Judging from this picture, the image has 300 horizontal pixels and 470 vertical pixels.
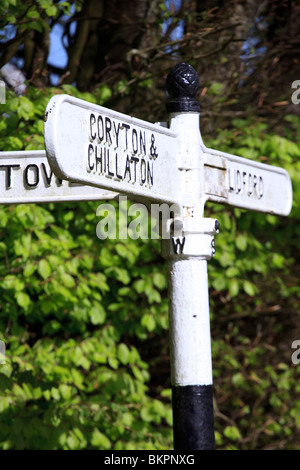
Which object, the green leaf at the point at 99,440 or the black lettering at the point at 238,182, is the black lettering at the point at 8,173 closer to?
the black lettering at the point at 238,182

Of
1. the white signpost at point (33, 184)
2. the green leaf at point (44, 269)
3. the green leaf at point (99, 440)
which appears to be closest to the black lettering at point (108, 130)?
the white signpost at point (33, 184)

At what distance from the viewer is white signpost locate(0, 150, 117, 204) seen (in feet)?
6.96

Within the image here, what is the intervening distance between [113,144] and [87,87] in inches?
106

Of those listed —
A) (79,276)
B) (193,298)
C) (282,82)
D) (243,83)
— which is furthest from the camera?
(282,82)

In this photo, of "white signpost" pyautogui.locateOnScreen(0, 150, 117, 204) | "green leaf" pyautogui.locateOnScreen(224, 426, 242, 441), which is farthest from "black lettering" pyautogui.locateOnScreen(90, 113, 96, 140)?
"green leaf" pyautogui.locateOnScreen(224, 426, 242, 441)

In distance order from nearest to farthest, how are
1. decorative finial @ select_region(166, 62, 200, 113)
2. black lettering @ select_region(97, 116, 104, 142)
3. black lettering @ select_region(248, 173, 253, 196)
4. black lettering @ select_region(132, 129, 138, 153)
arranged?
black lettering @ select_region(97, 116, 104, 142) < black lettering @ select_region(132, 129, 138, 153) < decorative finial @ select_region(166, 62, 200, 113) < black lettering @ select_region(248, 173, 253, 196)

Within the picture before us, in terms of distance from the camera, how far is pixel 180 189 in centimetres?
203

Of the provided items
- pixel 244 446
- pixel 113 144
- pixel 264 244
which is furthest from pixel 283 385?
pixel 113 144

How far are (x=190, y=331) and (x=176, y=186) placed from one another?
41 cm

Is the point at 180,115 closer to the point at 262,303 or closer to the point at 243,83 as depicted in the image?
the point at 243,83

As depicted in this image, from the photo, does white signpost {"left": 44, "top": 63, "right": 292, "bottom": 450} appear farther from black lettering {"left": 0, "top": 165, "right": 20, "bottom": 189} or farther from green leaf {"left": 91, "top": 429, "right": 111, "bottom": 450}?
green leaf {"left": 91, "top": 429, "right": 111, "bottom": 450}

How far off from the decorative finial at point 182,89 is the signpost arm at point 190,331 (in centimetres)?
16

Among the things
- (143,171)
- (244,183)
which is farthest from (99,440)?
(143,171)

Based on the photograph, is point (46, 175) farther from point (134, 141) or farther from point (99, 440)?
point (99, 440)
